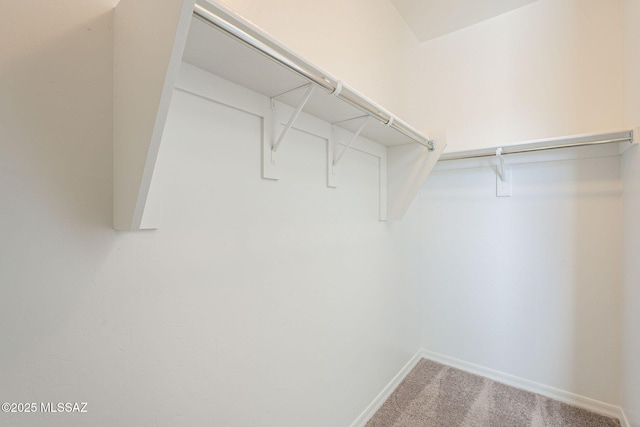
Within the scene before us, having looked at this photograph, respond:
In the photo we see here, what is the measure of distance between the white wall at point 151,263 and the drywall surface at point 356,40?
1.33ft

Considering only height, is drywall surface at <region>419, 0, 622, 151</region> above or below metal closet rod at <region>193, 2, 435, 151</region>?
above

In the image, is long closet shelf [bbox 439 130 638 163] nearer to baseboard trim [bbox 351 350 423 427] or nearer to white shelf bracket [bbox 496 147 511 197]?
white shelf bracket [bbox 496 147 511 197]

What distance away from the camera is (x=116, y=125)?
63 cm

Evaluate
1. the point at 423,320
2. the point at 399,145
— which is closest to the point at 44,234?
the point at 399,145

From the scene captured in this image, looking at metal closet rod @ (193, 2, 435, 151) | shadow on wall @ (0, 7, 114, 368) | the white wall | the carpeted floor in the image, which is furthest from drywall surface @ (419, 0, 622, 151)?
shadow on wall @ (0, 7, 114, 368)

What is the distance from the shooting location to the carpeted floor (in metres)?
1.56

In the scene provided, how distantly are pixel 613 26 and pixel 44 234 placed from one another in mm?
2812

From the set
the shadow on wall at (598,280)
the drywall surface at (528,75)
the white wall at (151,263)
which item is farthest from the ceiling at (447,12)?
the white wall at (151,263)

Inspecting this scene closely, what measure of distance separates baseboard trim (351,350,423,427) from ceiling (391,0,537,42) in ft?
8.50

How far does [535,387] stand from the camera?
183 centimetres

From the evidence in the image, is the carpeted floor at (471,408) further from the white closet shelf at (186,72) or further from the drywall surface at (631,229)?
the white closet shelf at (186,72)

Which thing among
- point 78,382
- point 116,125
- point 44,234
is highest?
point 116,125

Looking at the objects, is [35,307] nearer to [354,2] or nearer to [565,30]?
[354,2]

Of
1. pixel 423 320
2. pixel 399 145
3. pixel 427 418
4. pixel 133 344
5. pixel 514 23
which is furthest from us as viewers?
pixel 423 320
